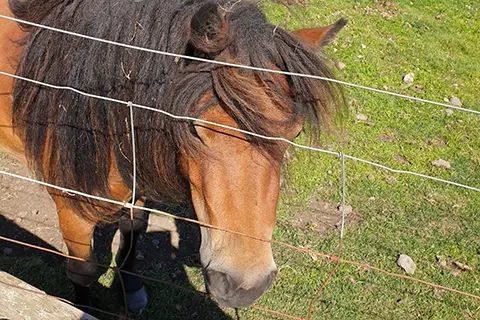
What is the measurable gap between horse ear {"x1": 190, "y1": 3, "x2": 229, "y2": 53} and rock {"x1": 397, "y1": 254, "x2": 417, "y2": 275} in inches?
101

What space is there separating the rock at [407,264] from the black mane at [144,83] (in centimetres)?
211

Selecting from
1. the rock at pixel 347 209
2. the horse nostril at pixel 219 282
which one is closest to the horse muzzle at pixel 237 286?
the horse nostril at pixel 219 282

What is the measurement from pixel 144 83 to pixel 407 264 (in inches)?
103

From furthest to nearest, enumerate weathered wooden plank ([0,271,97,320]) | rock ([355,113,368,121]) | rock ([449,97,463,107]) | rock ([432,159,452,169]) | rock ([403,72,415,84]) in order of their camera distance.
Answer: rock ([403,72,415,84]) < rock ([449,97,463,107]) < rock ([355,113,368,121]) < rock ([432,159,452,169]) < weathered wooden plank ([0,271,97,320])

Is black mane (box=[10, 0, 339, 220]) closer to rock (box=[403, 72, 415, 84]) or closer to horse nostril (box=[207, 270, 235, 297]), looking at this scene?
horse nostril (box=[207, 270, 235, 297])

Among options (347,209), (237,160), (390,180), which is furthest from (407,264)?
(237,160)

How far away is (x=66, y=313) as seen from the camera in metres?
2.10

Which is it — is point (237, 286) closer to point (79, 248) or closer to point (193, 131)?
point (193, 131)

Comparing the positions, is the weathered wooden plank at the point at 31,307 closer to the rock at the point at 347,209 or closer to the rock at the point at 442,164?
the rock at the point at 347,209

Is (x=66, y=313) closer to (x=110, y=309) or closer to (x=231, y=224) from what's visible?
(x=231, y=224)

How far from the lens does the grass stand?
11.7 ft

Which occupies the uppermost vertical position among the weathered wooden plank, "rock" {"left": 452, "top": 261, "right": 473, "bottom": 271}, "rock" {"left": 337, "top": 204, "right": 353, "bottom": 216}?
the weathered wooden plank

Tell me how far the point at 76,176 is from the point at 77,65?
0.57 meters

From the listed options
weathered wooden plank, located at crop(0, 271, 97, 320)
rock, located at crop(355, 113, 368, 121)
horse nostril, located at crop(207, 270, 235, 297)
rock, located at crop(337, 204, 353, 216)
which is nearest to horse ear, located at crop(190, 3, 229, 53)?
horse nostril, located at crop(207, 270, 235, 297)
